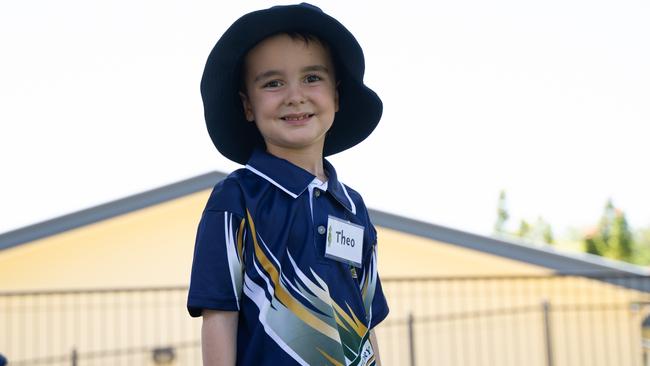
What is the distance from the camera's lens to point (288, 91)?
2.12 metres

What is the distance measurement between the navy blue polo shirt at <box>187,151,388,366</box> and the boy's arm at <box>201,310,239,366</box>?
0.03 meters

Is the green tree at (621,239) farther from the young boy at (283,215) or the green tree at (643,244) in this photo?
the young boy at (283,215)

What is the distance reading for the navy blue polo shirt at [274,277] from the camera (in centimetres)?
197

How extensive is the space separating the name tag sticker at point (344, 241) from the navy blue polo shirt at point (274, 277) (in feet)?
0.06

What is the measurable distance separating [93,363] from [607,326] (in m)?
5.81

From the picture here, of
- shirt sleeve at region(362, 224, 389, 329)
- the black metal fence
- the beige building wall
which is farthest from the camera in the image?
the beige building wall

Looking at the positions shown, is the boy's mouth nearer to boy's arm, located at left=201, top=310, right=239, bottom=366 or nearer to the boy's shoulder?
the boy's shoulder

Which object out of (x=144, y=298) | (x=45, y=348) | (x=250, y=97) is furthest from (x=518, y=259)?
(x=250, y=97)

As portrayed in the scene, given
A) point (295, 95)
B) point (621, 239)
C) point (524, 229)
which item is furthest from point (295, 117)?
point (524, 229)

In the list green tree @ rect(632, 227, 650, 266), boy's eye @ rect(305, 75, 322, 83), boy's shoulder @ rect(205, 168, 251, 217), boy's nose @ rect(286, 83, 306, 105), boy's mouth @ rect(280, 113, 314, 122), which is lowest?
boy's shoulder @ rect(205, 168, 251, 217)

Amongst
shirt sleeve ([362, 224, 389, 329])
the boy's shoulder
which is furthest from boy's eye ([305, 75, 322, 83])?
shirt sleeve ([362, 224, 389, 329])

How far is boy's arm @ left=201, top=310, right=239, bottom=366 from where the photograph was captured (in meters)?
1.97

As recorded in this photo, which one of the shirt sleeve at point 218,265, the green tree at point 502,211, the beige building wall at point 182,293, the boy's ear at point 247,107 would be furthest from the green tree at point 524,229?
the shirt sleeve at point 218,265

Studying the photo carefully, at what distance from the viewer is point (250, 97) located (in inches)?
87.0
